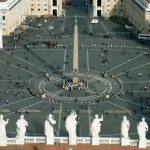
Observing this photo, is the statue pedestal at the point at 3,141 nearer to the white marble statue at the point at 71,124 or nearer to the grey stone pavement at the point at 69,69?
the white marble statue at the point at 71,124

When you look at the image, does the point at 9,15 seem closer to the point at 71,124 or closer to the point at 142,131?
the point at 71,124

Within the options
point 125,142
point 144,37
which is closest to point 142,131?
point 125,142

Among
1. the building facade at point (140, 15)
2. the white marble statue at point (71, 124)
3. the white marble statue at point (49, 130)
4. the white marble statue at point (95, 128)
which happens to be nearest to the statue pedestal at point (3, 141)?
the white marble statue at point (49, 130)

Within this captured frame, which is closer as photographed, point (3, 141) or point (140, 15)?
point (3, 141)

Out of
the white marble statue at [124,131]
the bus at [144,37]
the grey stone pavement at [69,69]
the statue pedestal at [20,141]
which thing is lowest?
the grey stone pavement at [69,69]

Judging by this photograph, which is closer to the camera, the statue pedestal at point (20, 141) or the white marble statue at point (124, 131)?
the white marble statue at point (124, 131)

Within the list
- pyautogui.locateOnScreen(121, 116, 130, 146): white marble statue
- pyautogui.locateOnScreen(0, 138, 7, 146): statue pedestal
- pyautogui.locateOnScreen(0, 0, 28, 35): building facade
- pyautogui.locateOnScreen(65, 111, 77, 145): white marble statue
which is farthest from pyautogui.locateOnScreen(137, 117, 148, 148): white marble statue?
pyautogui.locateOnScreen(0, 0, 28, 35): building facade

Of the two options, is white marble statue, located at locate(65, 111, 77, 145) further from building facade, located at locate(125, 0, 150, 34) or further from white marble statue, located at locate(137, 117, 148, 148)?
building facade, located at locate(125, 0, 150, 34)

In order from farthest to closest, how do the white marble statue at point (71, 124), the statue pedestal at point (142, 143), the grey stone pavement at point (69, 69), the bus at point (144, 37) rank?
the bus at point (144, 37), the grey stone pavement at point (69, 69), the statue pedestal at point (142, 143), the white marble statue at point (71, 124)

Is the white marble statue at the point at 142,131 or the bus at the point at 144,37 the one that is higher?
the white marble statue at the point at 142,131
